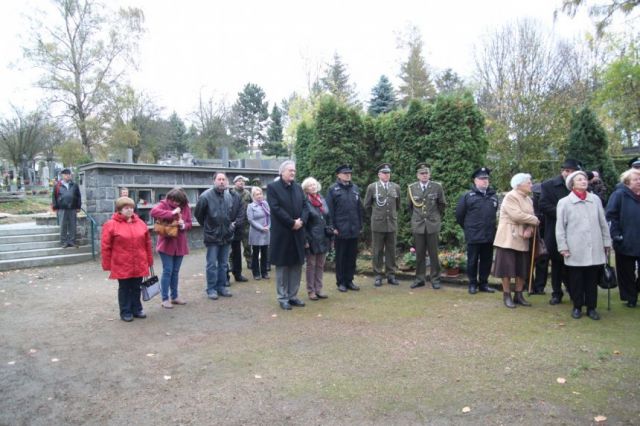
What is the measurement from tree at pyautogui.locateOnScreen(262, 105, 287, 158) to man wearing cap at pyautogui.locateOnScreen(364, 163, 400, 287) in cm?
4350

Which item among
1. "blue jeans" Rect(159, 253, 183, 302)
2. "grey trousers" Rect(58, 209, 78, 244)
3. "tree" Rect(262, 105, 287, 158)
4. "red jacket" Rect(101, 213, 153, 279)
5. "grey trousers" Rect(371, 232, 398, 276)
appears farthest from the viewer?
"tree" Rect(262, 105, 287, 158)

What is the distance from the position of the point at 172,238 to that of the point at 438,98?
6.01 m

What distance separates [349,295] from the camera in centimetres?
739

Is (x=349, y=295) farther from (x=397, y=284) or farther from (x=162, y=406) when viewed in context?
(x=162, y=406)

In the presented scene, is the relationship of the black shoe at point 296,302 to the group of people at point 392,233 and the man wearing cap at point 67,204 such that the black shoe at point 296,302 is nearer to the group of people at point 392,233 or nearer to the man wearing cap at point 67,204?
the group of people at point 392,233

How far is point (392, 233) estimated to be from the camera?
8055 mm

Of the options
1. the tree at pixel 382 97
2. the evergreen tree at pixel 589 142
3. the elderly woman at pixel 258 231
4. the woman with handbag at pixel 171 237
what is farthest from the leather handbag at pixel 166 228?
the tree at pixel 382 97

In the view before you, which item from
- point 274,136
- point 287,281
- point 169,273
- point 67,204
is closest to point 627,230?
point 287,281

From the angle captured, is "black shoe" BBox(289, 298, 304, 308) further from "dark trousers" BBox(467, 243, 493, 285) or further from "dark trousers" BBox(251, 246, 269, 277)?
"dark trousers" BBox(467, 243, 493, 285)

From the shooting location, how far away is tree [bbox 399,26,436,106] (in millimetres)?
36406

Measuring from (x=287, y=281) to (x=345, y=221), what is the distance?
5.27 feet

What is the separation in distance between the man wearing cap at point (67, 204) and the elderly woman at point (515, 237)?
1042cm

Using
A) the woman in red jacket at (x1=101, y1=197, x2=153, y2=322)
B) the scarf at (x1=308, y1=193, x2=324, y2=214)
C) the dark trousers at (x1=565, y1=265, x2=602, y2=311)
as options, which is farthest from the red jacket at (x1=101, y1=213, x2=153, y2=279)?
the dark trousers at (x1=565, y1=265, x2=602, y2=311)

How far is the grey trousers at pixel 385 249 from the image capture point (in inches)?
318
